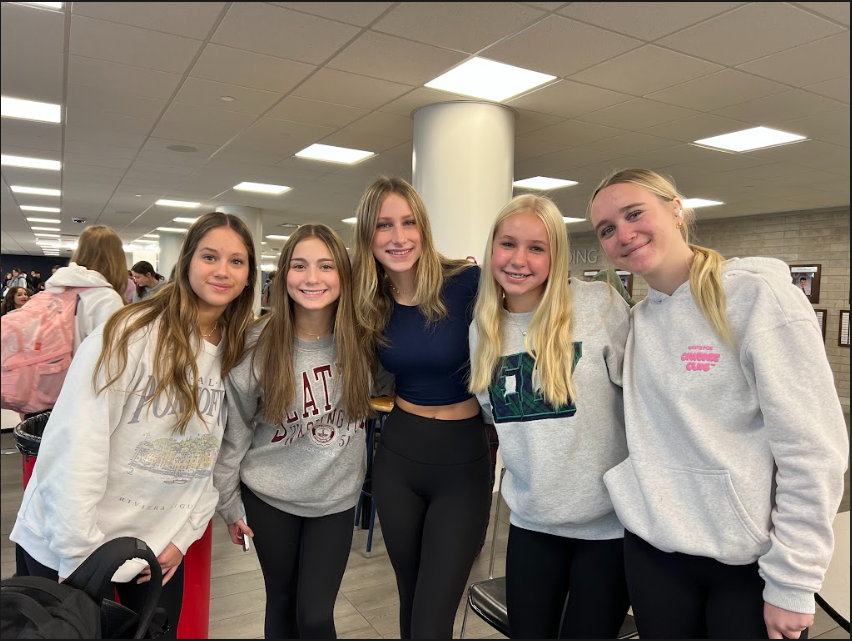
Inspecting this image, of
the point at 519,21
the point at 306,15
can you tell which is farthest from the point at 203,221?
the point at 519,21

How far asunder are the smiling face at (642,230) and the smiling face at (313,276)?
0.74 meters

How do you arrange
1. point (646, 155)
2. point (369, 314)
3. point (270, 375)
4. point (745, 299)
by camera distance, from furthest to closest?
point (646, 155)
point (369, 314)
point (270, 375)
point (745, 299)

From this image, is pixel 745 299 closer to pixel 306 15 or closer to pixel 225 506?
pixel 225 506

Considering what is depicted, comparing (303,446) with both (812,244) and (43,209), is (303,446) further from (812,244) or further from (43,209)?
(43,209)

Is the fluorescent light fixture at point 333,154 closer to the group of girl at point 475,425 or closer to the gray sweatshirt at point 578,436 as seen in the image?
the group of girl at point 475,425

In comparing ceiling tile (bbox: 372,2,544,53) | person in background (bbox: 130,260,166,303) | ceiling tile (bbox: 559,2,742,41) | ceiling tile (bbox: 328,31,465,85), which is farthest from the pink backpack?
person in background (bbox: 130,260,166,303)

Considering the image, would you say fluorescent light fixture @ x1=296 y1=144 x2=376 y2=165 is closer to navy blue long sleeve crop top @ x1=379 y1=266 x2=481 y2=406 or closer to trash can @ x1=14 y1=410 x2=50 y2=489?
trash can @ x1=14 y1=410 x2=50 y2=489

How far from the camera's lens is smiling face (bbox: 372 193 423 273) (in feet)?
5.68

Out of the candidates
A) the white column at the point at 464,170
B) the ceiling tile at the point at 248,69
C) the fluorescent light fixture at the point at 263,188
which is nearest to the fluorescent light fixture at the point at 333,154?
the white column at the point at 464,170

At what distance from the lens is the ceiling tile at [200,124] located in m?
4.80

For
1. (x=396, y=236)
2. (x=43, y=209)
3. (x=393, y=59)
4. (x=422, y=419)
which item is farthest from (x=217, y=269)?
(x=43, y=209)

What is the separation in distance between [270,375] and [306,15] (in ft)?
7.29

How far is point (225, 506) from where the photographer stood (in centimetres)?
165

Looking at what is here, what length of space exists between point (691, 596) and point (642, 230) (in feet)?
2.37
